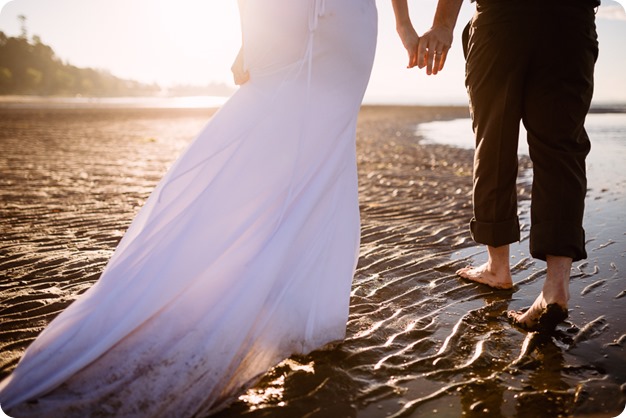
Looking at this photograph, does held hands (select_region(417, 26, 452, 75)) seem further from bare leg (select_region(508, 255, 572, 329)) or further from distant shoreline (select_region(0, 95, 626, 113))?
distant shoreline (select_region(0, 95, 626, 113))

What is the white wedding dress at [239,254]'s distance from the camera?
1.74 m

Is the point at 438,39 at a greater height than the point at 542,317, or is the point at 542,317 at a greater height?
the point at 438,39

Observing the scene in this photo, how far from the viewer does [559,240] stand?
242cm

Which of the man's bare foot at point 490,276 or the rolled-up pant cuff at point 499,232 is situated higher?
the rolled-up pant cuff at point 499,232

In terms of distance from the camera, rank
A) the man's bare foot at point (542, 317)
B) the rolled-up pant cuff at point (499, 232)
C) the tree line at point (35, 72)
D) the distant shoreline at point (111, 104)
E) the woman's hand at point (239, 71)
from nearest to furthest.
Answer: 1. the woman's hand at point (239, 71)
2. the man's bare foot at point (542, 317)
3. the rolled-up pant cuff at point (499, 232)
4. the distant shoreline at point (111, 104)
5. the tree line at point (35, 72)

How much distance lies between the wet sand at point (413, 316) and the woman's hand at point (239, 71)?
4.27ft

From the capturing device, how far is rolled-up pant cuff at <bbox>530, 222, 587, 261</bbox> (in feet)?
7.93

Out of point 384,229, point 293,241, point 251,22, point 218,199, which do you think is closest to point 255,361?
point 293,241

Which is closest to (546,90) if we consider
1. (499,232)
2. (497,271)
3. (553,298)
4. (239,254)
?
(499,232)

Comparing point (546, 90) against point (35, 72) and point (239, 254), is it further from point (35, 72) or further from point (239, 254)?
point (35, 72)

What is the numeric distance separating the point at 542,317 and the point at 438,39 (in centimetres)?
152

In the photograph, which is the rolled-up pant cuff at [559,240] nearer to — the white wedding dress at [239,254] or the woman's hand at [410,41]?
the white wedding dress at [239,254]

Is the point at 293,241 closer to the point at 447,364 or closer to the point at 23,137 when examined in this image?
the point at 447,364

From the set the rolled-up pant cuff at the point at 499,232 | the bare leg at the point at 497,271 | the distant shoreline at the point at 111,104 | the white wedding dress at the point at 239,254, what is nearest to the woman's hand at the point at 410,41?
the white wedding dress at the point at 239,254
